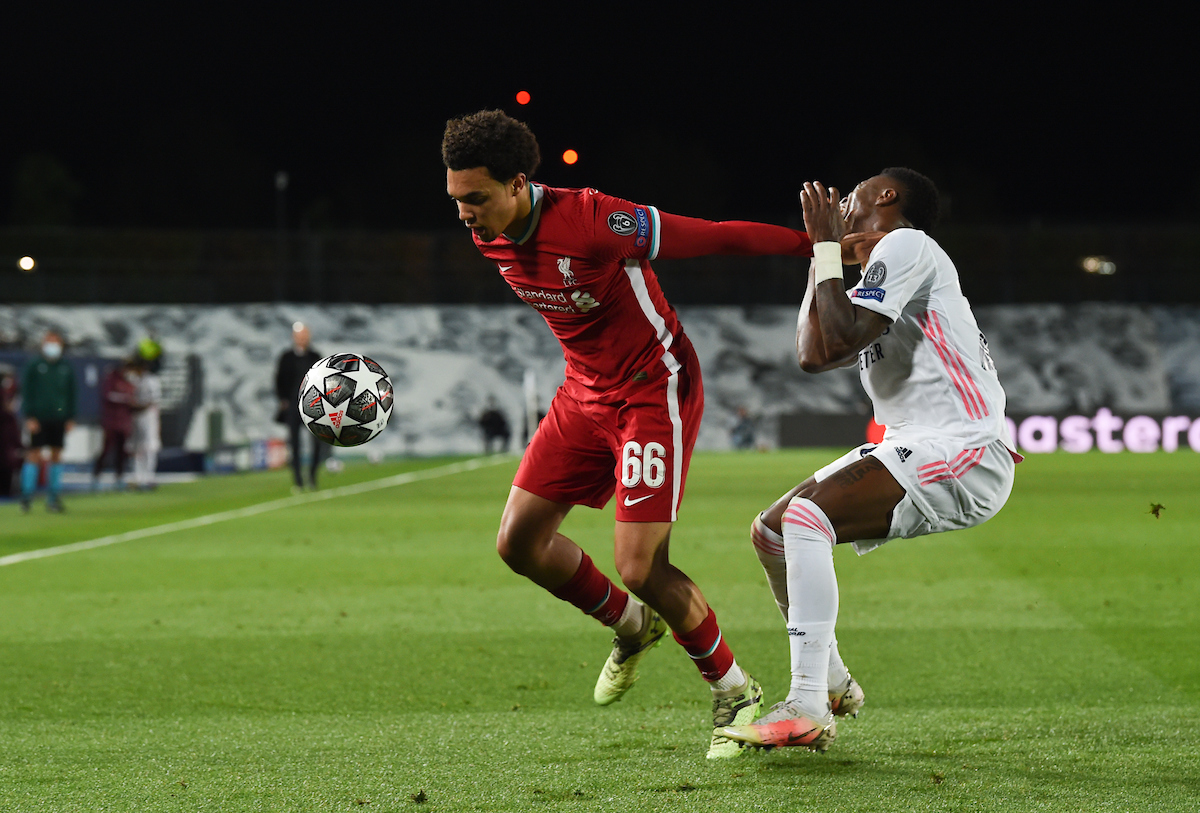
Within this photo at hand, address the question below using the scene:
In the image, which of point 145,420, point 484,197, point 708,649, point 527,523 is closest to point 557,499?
point 527,523

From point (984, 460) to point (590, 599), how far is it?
1.72 metres

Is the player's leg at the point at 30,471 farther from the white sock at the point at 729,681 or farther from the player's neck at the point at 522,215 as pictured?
the white sock at the point at 729,681

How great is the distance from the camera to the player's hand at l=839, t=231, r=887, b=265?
4543mm

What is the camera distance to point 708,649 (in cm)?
476

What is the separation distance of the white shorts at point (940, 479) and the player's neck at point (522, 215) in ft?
4.60

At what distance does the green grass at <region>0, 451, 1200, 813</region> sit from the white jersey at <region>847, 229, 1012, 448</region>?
3.70ft

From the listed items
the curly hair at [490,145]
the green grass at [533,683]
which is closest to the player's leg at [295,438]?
the green grass at [533,683]

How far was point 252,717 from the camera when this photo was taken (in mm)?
5102

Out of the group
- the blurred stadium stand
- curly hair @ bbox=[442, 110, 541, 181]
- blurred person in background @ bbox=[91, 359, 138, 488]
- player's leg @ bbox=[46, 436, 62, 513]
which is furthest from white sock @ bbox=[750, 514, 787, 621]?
the blurred stadium stand

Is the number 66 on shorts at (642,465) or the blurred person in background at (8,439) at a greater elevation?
the number 66 on shorts at (642,465)

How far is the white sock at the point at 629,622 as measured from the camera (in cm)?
525

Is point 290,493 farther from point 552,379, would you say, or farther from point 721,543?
point 552,379

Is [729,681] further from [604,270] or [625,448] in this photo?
[604,270]

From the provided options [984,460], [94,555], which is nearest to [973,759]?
[984,460]
